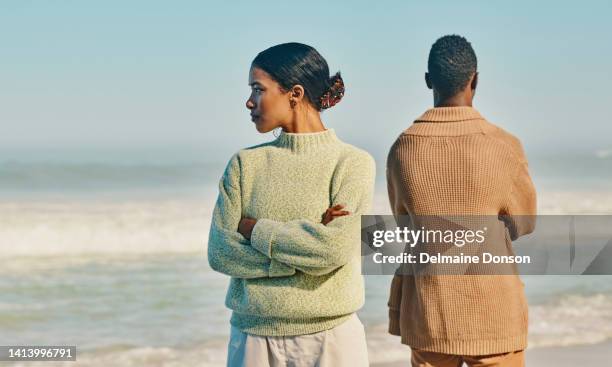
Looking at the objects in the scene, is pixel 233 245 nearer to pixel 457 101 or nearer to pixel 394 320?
pixel 394 320

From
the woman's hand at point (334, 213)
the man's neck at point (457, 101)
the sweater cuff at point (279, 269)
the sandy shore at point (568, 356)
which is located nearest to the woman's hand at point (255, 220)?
the woman's hand at point (334, 213)

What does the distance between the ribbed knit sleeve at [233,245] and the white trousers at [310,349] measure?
8.5 inches

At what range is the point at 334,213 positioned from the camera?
3.29 m

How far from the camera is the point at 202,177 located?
18781 mm

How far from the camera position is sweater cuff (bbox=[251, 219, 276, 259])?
3.27 m

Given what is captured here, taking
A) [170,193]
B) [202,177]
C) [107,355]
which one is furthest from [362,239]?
[202,177]

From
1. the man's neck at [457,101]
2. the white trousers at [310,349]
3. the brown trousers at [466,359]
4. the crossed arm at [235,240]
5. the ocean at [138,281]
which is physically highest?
the man's neck at [457,101]

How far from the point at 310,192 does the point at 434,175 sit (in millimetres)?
389

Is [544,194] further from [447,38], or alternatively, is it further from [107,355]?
[447,38]

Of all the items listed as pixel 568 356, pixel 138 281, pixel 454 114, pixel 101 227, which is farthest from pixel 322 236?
pixel 101 227

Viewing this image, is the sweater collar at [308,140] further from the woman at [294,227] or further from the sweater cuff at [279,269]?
the sweater cuff at [279,269]

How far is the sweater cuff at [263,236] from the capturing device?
3.27m

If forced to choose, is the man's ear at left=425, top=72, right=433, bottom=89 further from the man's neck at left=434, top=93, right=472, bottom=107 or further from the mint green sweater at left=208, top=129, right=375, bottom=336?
the mint green sweater at left=208, top=129, right=375, bottom=336

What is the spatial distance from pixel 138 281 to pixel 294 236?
6671 mm
